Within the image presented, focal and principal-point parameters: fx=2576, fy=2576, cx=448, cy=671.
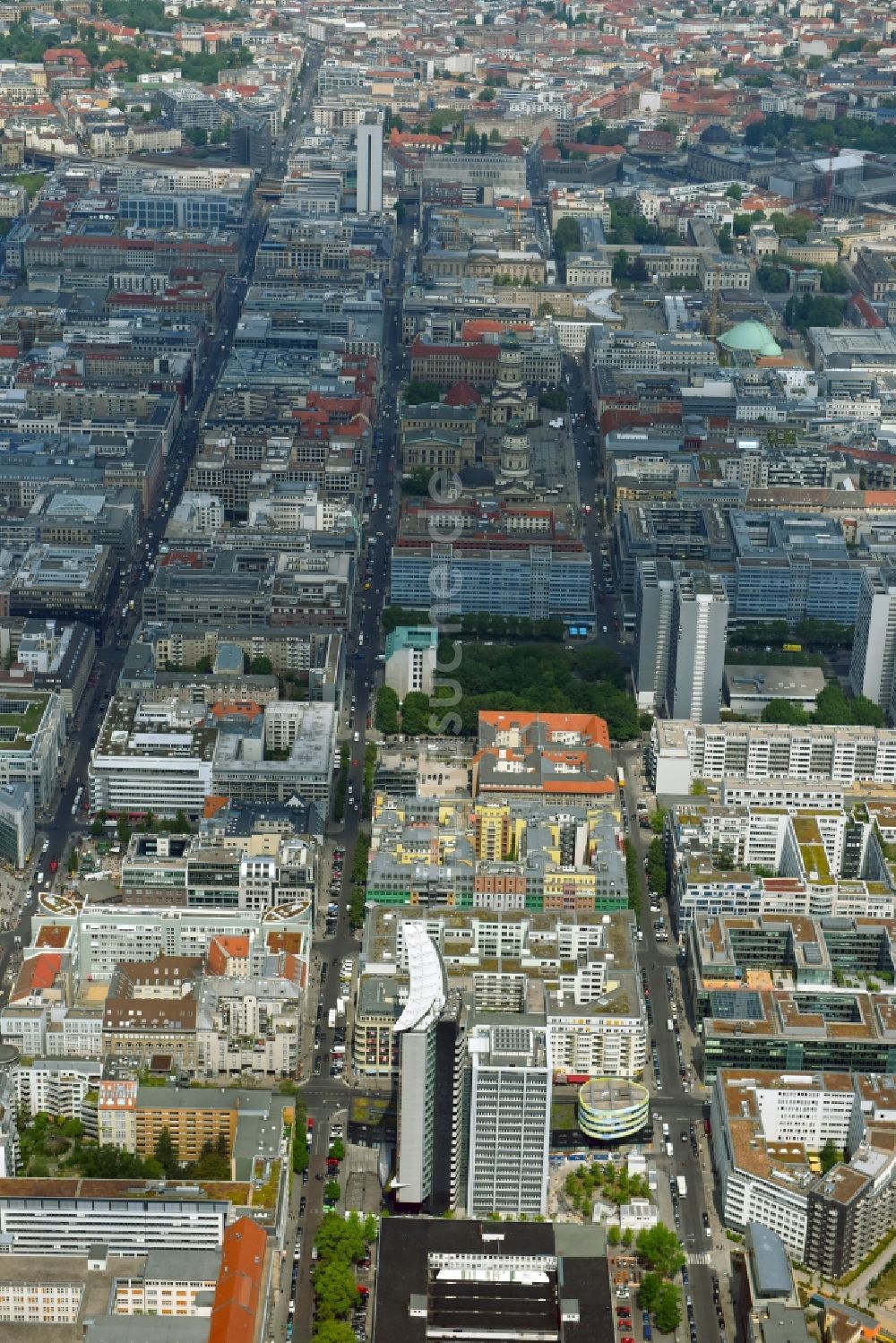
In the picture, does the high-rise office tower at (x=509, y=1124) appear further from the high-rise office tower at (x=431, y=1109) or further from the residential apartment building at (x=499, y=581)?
the residential apartment building at (x=499, y=581)

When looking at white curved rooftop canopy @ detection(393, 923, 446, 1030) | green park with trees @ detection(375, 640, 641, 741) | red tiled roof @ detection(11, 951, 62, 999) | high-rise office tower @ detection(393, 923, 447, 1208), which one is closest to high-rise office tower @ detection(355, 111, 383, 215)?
green park with trees @ detection(375, 640, 641, 741)

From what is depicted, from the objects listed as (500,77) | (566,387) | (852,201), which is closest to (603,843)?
(566,387)

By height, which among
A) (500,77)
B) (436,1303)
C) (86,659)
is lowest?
(500,77)

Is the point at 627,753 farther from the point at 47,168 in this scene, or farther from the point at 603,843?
the point at 47,168

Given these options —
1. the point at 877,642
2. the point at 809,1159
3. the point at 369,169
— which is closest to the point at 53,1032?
the point at 809,1159

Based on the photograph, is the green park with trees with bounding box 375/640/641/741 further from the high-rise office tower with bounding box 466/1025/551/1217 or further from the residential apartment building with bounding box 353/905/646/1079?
the high-rise office tower with bounding box 466/1025/551/1217

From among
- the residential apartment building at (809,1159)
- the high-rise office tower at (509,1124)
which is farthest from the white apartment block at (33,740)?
the residential apartment building at (809,1159)
